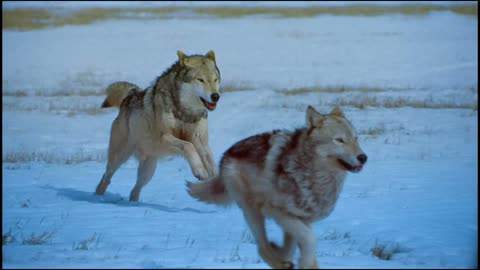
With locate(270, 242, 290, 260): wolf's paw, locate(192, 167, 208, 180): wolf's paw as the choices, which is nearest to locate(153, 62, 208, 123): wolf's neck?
locate(192, 167, 208, 180): wolf's paw

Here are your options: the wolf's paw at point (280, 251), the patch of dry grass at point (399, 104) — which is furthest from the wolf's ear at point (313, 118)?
the patch of dry grass at point (399, 104)

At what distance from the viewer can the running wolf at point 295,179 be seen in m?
4.86

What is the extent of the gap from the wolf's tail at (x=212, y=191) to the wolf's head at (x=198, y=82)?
2.55m

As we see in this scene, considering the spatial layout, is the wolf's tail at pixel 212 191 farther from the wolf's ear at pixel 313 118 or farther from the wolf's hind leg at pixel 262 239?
the wolf's ear at pixel 313 118

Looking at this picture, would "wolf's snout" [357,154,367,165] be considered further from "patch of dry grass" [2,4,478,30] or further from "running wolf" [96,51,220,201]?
"patch of dry grass" [2,4,478,30]

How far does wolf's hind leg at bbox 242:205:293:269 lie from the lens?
478 cm

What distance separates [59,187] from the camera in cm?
923

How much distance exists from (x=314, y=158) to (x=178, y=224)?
247 cm

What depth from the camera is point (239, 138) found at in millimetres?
13328

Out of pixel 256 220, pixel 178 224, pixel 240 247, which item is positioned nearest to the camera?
pixel 256 220

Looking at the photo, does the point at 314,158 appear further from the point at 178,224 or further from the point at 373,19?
Answer: the point at 373,19

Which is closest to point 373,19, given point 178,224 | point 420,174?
point 420,174

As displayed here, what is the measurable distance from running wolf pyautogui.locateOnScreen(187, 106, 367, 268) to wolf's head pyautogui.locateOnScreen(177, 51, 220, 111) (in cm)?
303

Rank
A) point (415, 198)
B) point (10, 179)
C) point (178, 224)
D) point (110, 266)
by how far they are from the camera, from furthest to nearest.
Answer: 1. point (10, 179)
2. point (415, 198)
3. point (178, 224)
4. point (110, 266)
